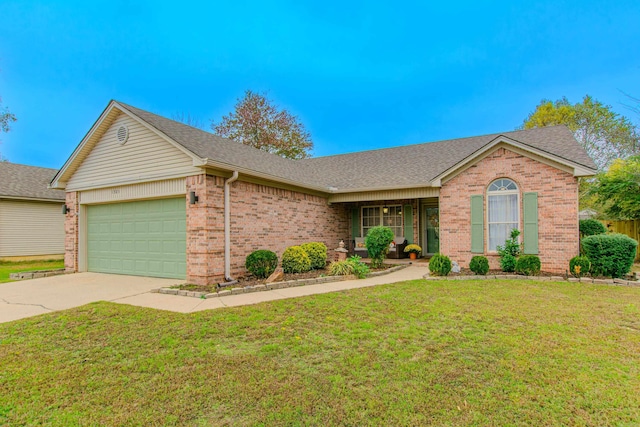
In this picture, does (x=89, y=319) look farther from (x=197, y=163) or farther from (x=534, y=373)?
(x=534, y=373)

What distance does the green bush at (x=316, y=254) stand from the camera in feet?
34.2

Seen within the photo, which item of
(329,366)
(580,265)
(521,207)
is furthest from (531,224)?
(329,366)

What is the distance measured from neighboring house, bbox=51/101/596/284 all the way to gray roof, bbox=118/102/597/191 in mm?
98

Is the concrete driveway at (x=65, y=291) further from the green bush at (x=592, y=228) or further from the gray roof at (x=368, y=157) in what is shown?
the green bush at (x=592, y=228)

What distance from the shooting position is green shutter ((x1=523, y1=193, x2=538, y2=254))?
934 cm

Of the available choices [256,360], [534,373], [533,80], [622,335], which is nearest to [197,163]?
[256,360]

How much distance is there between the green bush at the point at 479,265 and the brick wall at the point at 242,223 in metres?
5.44

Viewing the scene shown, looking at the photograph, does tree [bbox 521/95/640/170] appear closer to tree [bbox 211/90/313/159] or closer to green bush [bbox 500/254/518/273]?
tree [bbox 211/90/313/159]

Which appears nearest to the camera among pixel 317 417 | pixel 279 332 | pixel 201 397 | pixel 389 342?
pixel 317 417

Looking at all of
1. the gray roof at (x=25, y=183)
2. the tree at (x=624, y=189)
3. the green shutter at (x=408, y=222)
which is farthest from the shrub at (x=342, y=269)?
the gray roof at (x=25, y=183)

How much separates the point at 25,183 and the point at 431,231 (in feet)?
65.1

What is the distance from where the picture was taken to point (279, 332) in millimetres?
4594

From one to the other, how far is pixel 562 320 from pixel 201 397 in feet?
16.6

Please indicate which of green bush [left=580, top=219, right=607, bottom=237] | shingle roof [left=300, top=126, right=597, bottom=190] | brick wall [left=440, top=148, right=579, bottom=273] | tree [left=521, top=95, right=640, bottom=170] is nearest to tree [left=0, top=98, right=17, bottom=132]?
shingle roof [left=300, top=126, right=597, bottom=190]
